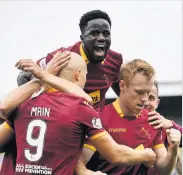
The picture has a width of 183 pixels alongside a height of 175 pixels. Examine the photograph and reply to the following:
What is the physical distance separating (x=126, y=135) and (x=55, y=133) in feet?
1.82

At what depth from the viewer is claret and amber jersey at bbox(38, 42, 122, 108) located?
441cm

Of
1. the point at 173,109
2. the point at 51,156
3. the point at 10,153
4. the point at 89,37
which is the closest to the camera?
the point at 51,156

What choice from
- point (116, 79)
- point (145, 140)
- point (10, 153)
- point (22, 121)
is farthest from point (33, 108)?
point (116, 79)

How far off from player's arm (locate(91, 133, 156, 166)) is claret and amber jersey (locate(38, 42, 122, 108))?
77cm

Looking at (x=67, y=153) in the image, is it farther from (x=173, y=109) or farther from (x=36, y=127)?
(x=173, y=109)

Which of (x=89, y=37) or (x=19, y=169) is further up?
(x=89, y=37)

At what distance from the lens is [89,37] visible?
4.27 meters

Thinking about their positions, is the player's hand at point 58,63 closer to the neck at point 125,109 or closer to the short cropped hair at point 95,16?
the neck at point 125,109

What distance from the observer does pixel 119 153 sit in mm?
3602

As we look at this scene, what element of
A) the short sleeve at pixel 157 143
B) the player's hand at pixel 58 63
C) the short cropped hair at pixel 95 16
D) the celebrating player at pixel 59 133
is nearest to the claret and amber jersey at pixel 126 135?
the short sleeve at pixel 157 143

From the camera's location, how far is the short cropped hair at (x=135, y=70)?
3930mm

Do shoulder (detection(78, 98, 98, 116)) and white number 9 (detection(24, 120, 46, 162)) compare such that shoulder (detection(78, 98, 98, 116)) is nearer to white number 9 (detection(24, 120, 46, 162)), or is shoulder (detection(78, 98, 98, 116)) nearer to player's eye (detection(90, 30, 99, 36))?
white number 9 (detection(24, 120, 46, 162))

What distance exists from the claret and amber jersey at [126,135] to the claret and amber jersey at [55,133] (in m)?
0.39

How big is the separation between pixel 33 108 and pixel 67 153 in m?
0.27
